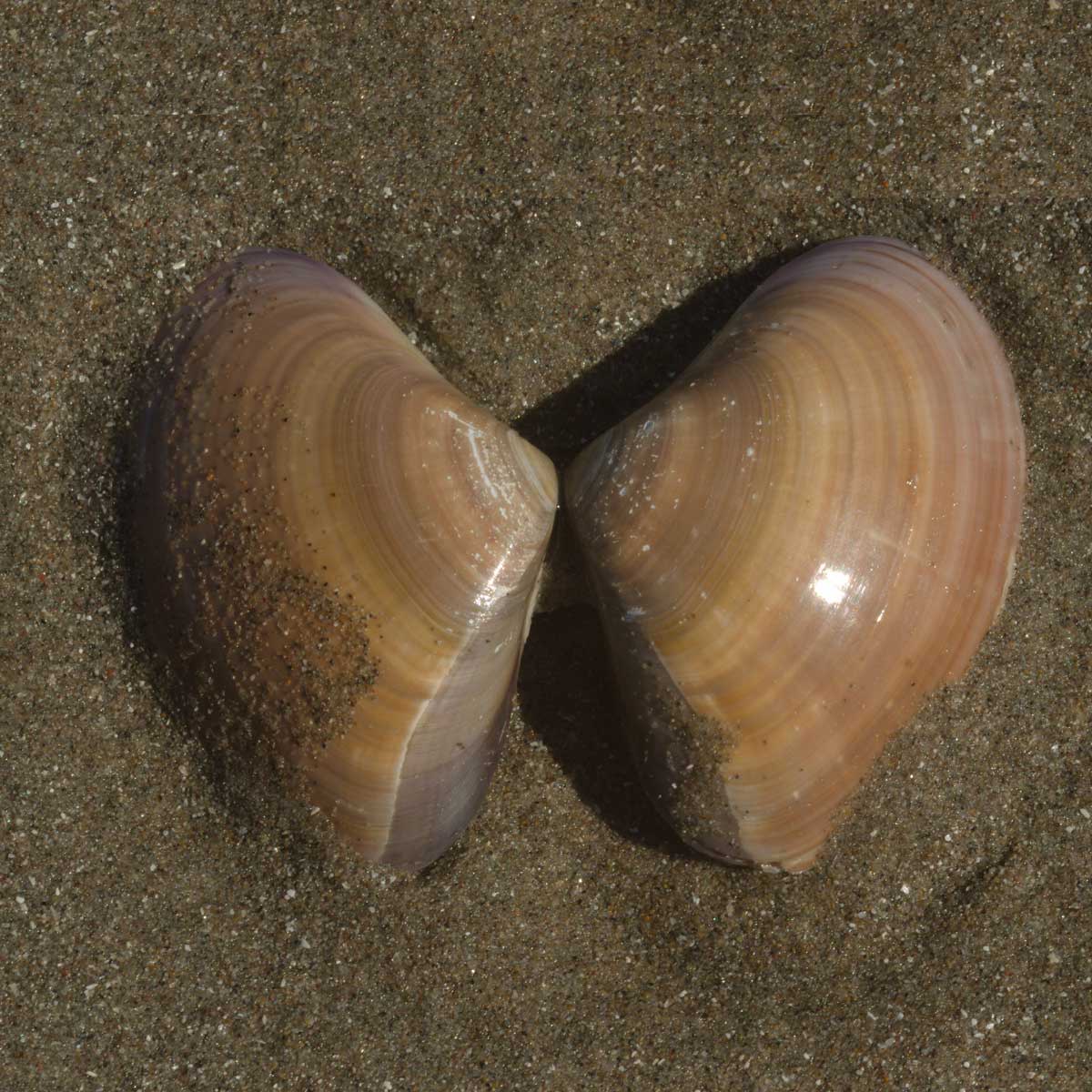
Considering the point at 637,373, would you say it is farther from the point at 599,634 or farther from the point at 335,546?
the point at 335,546

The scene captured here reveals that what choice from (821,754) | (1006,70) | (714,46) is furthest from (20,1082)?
(1006,70)

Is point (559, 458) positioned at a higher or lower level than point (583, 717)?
higher

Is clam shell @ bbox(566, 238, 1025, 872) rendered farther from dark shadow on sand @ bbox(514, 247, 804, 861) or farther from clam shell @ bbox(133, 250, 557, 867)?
clam shell @ bbox(133, 250, 557, 867)

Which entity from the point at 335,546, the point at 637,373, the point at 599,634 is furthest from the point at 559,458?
the point at 335,546

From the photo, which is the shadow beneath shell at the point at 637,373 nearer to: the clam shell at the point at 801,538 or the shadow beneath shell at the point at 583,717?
the clam shell at the point at 801,538

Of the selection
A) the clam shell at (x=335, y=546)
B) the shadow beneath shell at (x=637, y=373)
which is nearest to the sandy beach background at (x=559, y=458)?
the shadow beneath shell at (x=637, y=373)

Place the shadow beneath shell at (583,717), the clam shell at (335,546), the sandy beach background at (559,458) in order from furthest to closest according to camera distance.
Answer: the shadow beneath shell at (583,717) → the sandy beach background at (559,458) → the clam shell at (335,546)
